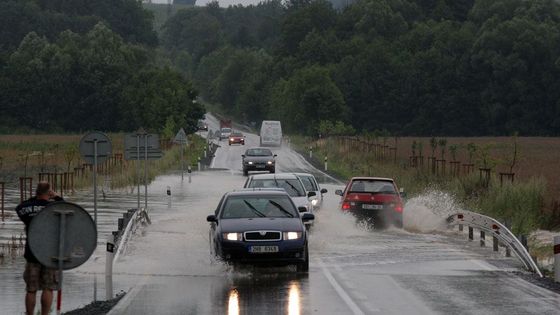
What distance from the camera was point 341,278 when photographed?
68.7 feet

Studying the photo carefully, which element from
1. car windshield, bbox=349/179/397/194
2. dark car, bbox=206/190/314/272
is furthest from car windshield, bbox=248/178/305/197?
dark car, bbox=206/190/314/272

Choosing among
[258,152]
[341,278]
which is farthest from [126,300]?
[258,152]

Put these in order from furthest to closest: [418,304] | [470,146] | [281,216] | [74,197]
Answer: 1. [470,146]
2. [74,197]
3. [281,216]
4. [418,304]

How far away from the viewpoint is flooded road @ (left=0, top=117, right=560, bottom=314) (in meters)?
17.2

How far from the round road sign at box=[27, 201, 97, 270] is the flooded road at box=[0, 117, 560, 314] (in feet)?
10.4

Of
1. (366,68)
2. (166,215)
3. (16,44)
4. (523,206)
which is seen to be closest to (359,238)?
(523,206)

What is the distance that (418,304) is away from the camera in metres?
17.3

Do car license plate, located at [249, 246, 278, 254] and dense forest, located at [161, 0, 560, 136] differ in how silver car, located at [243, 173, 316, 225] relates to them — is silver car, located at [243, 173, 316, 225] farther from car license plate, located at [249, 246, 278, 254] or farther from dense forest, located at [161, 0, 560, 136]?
dense forest, located at [161, 0, 560, 136]

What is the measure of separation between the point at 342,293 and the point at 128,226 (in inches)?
388

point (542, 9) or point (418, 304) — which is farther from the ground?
point (542, 9)

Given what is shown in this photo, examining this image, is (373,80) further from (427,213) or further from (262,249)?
(262,249)

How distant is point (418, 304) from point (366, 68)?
449ft

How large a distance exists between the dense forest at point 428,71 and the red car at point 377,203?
84.9 meters

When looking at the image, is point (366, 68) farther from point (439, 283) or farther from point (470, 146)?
point (439, 283)
